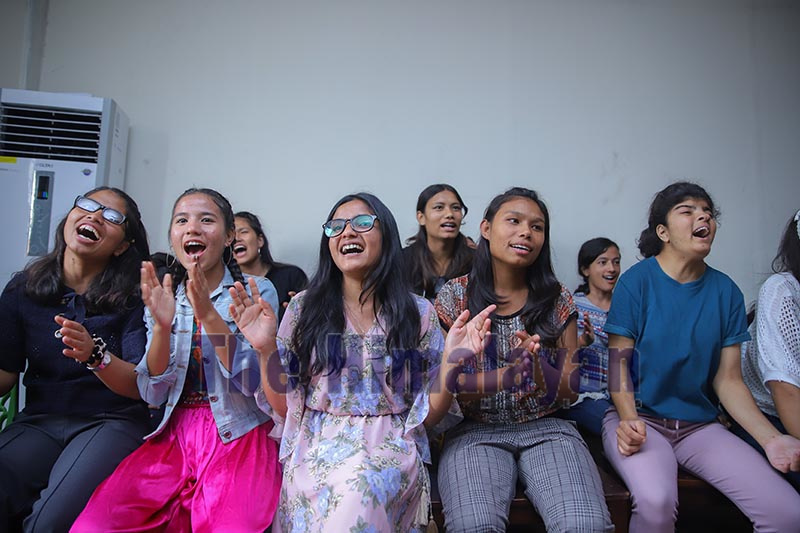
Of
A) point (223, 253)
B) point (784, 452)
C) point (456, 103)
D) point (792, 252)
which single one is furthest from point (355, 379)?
point (456, 103)

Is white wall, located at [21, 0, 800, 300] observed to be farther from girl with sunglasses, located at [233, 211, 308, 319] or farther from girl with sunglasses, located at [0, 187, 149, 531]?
girl with sunglasses, located at [0, 187, 149, 531]

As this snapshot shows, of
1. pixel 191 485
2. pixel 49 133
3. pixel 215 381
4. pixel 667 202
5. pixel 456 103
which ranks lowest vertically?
pixel 191 485

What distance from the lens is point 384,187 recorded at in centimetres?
324

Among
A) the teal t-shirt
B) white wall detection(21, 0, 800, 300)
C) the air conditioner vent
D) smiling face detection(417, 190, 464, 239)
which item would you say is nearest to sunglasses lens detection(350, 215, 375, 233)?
the teal t-shirt

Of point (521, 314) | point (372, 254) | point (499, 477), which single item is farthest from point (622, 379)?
point (372, 254)

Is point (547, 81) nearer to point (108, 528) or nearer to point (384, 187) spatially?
point (384, 187)

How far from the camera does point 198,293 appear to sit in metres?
1.55

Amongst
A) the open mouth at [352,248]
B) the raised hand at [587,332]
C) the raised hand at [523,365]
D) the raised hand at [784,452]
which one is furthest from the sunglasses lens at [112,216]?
the raised hand at [784,452]

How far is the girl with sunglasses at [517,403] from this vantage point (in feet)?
4.83

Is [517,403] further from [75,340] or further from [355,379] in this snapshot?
[75,340]

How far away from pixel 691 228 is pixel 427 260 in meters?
1.23

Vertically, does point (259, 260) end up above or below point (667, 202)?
below

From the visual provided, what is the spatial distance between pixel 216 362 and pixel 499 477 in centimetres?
96

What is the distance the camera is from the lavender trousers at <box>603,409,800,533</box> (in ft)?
4.95
